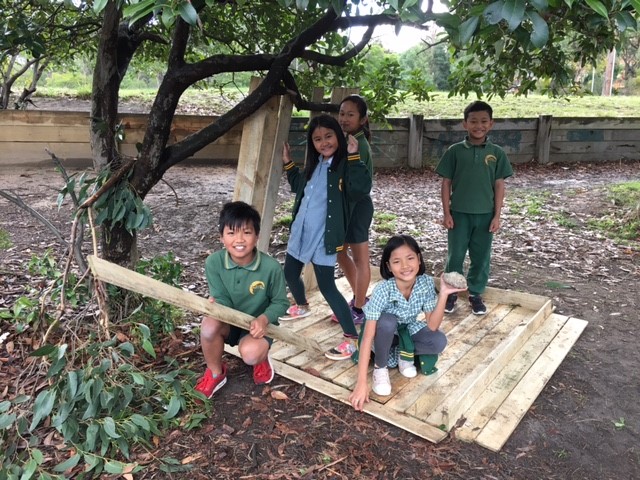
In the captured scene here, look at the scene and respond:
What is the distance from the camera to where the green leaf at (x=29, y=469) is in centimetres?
219

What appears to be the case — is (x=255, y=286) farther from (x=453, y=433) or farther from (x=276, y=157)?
(x=453, y=433)

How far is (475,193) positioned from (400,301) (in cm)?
140

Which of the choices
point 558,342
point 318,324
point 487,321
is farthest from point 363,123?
point 558,342

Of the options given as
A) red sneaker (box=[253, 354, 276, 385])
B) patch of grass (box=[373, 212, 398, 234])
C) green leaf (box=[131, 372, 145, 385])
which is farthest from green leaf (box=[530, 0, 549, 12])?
patch of grass (box=[373, 212, 398, 234])

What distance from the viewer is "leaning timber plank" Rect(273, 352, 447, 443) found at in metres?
2.63

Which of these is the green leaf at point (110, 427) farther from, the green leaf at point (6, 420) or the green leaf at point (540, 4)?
the green leaf at point (540, 4)

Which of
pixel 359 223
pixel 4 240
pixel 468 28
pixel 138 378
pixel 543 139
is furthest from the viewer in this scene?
pixel 543 139

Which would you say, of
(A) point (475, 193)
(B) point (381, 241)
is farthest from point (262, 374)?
(B) point (381, 241)

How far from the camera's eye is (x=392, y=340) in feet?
10.1

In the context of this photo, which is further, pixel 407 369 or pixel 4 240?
pixel 4 240

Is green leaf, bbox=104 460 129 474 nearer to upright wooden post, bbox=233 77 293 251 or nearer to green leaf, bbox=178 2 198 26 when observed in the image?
upright wooden post, bbox=233 77 293 251

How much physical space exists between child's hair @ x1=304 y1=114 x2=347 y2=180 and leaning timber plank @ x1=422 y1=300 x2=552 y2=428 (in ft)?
4.92

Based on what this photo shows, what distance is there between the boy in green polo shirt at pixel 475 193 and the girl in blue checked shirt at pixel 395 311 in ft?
3.86

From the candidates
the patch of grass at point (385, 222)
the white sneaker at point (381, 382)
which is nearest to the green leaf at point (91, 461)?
the white sneaker at point (381, 382)
